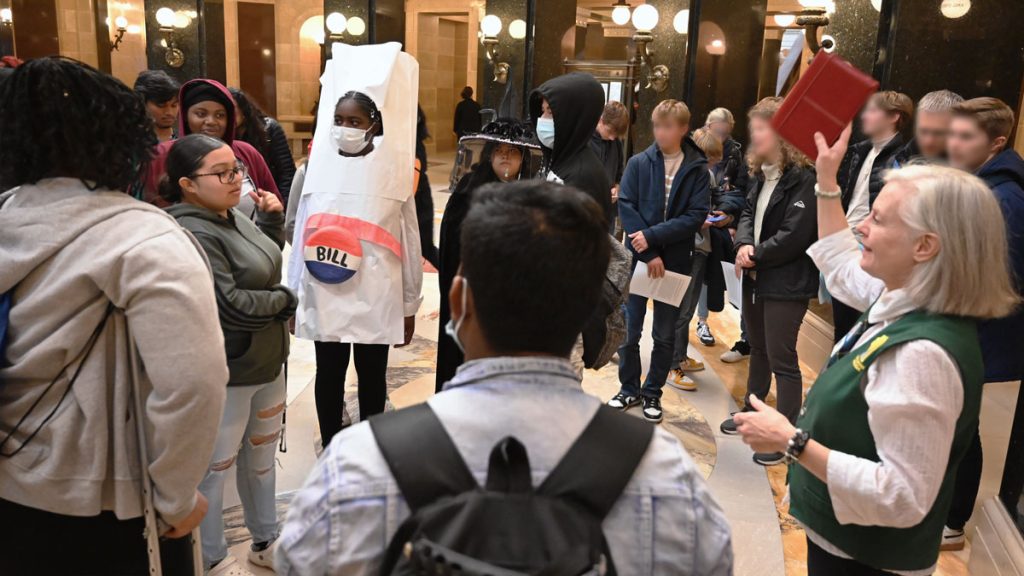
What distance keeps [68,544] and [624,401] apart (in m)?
3.17

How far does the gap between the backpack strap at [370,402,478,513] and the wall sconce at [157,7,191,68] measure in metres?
11.5

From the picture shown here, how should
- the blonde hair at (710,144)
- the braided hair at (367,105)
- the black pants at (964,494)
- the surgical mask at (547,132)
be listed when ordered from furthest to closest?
the blonde hair at (710,144) < the black pants at (964,494) < the surgical mask at (547,132) < the braided hair at (367,105)

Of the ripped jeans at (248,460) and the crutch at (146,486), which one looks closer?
the crutch at (146,486)

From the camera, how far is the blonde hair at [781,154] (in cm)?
375

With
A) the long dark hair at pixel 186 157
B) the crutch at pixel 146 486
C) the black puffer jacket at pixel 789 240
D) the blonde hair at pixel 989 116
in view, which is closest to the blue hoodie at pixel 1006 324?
the blonde hair at pixel 989 116

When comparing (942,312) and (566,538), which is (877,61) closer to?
(942,312)

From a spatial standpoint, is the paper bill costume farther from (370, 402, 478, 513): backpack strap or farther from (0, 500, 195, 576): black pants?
(370, 402, 478, 513): backpack strap

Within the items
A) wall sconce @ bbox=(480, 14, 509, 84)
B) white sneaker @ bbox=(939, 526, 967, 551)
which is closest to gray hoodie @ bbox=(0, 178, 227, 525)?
white sneaker @ bbox=(939, 526, 967, 551)

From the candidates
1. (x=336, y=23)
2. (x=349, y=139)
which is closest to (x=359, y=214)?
(x=349, y=139)

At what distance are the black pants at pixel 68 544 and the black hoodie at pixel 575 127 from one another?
1.87 metres

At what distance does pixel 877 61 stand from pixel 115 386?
5993 millimetres

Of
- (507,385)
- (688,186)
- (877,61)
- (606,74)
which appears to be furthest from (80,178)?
(606,74)

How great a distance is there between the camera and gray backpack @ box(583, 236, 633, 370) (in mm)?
2709

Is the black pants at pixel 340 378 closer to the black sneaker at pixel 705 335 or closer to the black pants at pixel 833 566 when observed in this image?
the black pants at pixel 833 566
